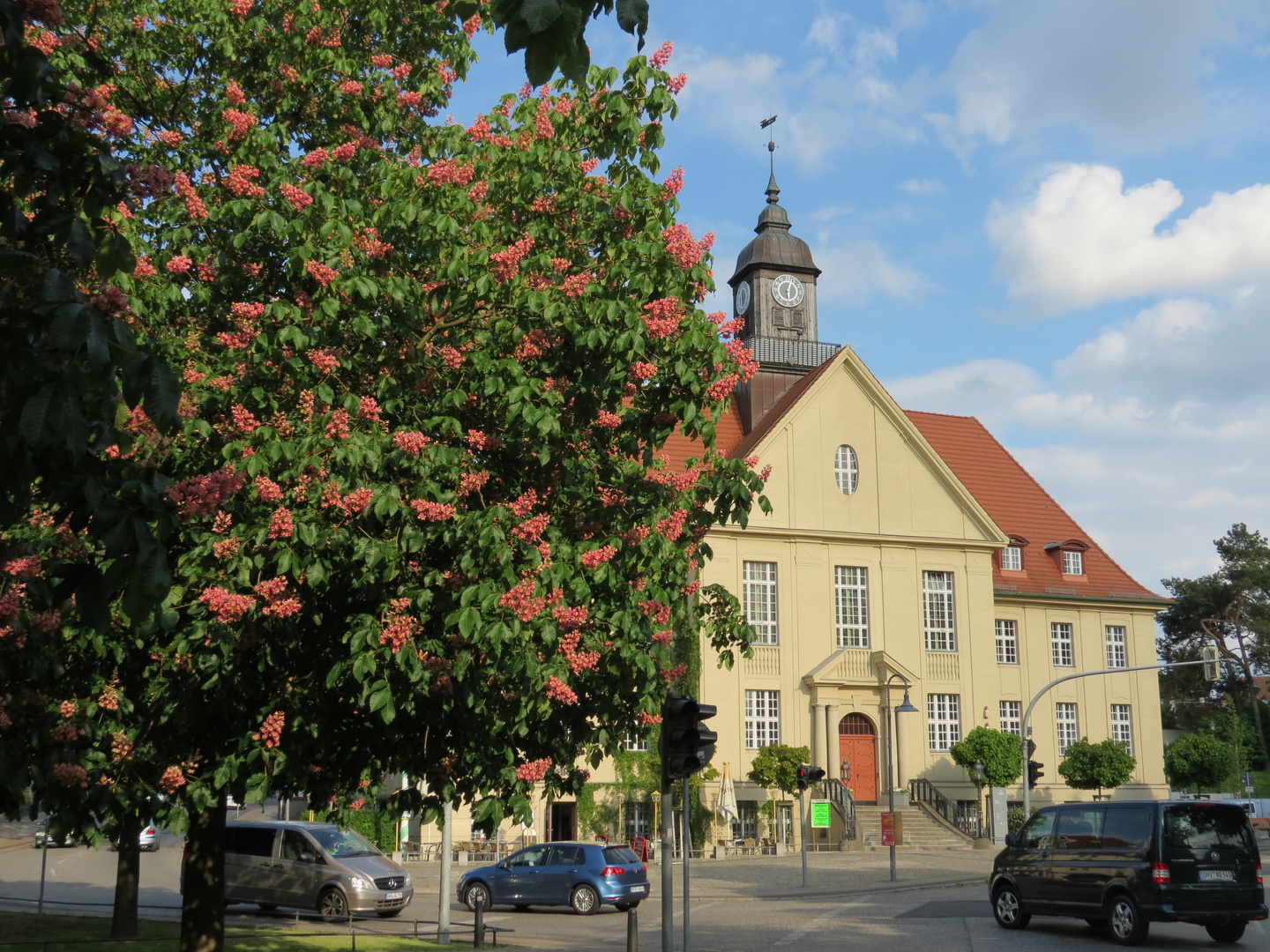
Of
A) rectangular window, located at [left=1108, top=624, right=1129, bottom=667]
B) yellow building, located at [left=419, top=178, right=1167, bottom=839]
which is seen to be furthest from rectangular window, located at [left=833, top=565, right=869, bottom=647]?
rectangular window, located at [left=1108, top=624, right=1129, bottom=667]

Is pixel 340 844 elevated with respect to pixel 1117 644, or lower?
lower

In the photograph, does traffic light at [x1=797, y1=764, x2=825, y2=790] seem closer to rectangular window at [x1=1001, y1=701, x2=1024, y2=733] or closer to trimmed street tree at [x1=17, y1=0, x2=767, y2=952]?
rectangular window at [x1=1001, y1=701, x2=1024, y2=733]

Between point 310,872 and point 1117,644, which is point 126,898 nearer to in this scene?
point 310,872

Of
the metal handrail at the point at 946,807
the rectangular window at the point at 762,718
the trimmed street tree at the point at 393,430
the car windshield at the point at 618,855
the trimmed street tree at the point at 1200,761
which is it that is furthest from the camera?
the trimmed street tree at the point at 1200,761

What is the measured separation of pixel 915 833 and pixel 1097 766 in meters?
6.58

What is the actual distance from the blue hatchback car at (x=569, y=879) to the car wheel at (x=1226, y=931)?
10697 mm

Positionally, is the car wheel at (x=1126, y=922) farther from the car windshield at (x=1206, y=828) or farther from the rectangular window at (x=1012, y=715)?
the rectangular window at (x=1012, y=715)

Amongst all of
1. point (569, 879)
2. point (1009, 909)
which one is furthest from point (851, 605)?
point (1009, 909)

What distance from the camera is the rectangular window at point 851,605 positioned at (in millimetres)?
44156

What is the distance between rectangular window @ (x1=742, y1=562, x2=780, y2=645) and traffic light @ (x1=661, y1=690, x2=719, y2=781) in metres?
30.1

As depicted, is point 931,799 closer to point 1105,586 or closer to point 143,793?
point 1105,586

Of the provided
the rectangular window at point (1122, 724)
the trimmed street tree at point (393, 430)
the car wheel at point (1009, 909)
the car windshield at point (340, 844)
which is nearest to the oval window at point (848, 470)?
the rectangular window at point (1122, 724)

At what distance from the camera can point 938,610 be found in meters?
45.6

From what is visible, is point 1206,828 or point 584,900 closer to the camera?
point 1206,828
